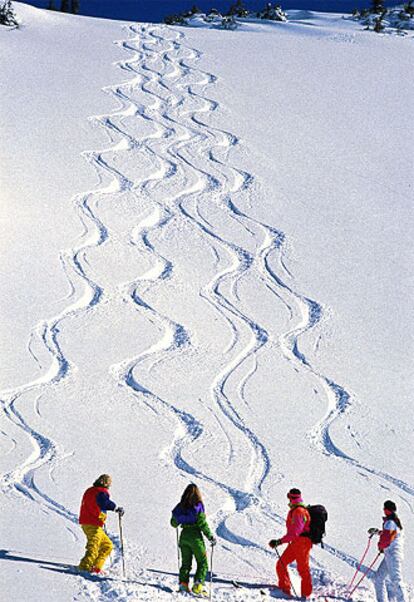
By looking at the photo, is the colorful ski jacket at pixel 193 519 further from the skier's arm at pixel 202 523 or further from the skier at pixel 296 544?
the skier at pixel 296 544

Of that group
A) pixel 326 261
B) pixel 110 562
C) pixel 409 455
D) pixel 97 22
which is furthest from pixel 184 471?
pixel 97 22

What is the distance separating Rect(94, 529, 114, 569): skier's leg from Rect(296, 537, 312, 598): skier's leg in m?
1.37

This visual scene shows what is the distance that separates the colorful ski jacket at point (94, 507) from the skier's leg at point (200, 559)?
68cm

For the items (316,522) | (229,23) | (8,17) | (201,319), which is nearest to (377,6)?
(229,23)

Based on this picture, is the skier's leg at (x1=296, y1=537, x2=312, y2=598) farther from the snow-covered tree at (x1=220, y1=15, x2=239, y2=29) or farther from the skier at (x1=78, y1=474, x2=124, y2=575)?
the snow-covered tree at (x1=220, y1=15, x2=239, y2=29)

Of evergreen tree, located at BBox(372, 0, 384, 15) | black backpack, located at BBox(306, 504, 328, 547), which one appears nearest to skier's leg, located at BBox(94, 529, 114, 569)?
black backpack, located at BBox(306, 504, 328, 547)

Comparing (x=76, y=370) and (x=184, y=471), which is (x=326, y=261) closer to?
(x=76, y=370)

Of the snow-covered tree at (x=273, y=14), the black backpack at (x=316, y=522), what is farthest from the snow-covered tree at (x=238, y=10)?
the black backpack at (x=316, y=522)

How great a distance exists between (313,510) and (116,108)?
575 inches

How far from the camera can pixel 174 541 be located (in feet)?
24.3

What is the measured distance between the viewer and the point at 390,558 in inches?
262

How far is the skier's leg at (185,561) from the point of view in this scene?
6551mm

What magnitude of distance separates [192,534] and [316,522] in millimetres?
910

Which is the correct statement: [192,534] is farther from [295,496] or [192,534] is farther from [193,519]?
[295,496]
